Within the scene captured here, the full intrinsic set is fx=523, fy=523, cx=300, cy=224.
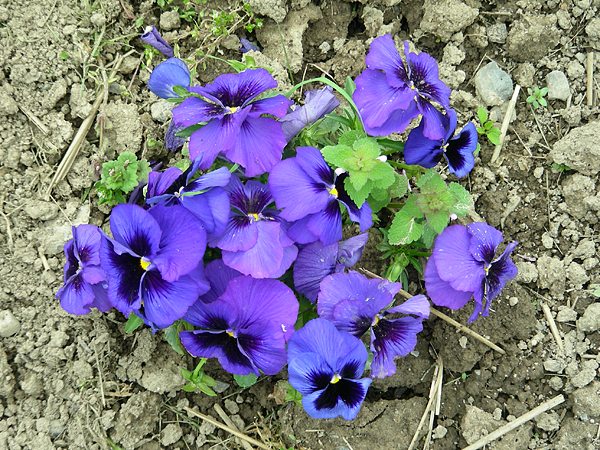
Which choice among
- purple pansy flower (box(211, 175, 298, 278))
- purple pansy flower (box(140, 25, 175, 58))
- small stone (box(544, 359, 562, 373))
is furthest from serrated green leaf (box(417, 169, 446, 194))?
purple pansy flower (box(140, 25, 175, 58))

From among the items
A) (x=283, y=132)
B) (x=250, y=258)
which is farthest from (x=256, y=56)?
(x=250, y=258)

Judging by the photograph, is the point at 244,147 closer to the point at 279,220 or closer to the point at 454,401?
the point at 279,220

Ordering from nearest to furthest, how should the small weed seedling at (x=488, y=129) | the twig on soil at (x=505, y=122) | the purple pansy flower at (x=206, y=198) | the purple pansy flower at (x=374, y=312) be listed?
1. the purple pansy flower at (x=206, y=198)
2. the purple pansy flower at (x=374, y=312)
3. the small weed seedling at (x=488, y=129)
4. the twig on soil at (x=505, y=122)

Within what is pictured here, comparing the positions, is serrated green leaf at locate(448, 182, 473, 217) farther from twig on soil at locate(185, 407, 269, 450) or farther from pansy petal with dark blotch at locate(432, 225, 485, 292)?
twig on soil at locate(185, 407, 269, 450)

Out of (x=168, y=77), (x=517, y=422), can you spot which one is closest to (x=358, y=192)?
(x=168, y=77)

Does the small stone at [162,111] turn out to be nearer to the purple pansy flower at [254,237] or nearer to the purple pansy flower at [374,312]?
the purple pansy flower at [254,237]

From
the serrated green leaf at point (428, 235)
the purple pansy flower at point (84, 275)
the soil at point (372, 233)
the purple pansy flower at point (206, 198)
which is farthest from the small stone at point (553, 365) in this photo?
the purple pansy flower at point (84, 275)
